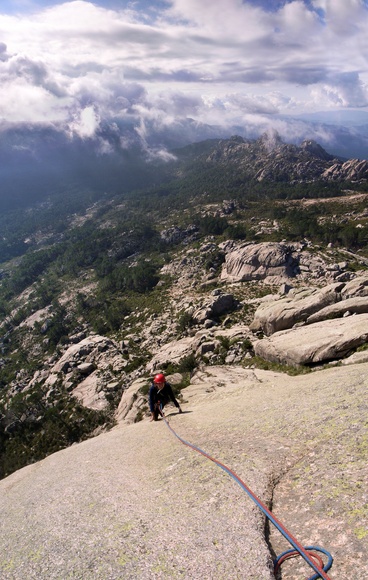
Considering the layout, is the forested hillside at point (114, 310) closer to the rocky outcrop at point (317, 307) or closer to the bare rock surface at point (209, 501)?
the rocky outcrop at point (317, 307)

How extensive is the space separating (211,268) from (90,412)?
227 ft

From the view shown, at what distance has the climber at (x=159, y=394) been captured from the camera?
755 inches

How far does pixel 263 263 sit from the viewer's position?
84.9 m

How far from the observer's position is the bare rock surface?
6.82 metres

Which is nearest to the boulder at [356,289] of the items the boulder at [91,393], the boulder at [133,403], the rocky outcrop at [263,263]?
the boulder at [133,403]

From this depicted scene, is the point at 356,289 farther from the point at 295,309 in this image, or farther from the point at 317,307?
the point at 295,309

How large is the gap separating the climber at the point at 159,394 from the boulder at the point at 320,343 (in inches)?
466

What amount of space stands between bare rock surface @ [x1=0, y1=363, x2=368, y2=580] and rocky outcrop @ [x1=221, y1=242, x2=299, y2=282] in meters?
68.3

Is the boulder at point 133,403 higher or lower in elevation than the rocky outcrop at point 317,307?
lower

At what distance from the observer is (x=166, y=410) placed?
2219 centimetres

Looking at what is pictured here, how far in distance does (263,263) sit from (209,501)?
8053cm

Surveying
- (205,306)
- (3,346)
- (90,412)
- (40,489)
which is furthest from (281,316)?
(3,346)

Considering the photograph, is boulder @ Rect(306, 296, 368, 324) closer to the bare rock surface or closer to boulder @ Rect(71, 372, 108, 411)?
the bare rock surface

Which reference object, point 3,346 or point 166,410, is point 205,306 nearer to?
point 166,410
